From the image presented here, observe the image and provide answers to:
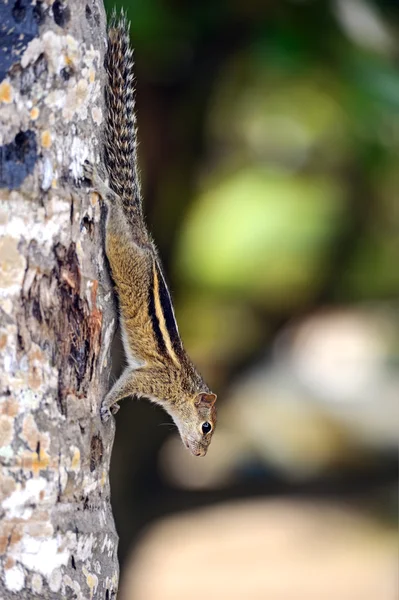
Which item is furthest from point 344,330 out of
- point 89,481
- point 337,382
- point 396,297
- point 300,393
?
point 89,481

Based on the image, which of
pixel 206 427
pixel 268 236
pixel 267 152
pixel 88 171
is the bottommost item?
pixel 206 427

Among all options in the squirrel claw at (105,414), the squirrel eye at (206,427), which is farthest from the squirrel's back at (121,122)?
the squirrel eye at (206,427)

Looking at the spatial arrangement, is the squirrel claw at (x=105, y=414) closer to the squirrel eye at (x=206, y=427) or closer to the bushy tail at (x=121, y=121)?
the bushy tail at (x=121, y=121)

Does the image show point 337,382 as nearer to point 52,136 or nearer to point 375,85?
point 375,85

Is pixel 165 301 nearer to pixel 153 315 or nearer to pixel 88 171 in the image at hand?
pixel 153 315

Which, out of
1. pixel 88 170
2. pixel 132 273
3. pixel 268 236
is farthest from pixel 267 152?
pixel 88 170

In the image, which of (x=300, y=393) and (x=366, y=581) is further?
(x=366, y=581)
